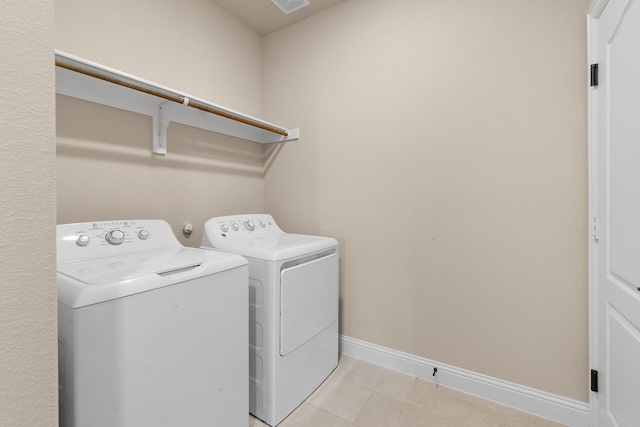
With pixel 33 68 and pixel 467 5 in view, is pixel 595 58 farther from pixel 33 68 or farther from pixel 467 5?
pixel 33 68

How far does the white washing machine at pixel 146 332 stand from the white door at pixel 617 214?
1.41 metres

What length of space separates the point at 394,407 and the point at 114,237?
64.1 inches

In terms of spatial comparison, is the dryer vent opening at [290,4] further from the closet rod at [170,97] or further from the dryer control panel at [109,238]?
the dryer control panel at [109,238]

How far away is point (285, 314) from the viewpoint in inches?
56.1

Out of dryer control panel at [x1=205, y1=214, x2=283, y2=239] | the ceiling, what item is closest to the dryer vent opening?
the ceiling

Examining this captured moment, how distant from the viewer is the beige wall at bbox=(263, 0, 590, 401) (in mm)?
1410

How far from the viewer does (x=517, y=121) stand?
1494 millimetres

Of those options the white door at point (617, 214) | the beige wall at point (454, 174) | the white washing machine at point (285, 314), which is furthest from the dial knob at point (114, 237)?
the white door at point (617, 214)

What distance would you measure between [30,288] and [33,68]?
379mm

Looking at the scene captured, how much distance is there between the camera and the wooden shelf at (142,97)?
1239 mm

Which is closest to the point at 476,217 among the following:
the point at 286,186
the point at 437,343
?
the point at 437,343

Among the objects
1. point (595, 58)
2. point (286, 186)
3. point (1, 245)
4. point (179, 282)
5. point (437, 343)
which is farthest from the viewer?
point (286, 186)

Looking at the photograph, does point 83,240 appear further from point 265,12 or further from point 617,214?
point 617,214

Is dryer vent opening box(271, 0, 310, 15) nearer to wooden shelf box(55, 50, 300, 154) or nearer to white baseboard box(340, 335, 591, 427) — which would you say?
wooden shelf box(55, 50, 300, 154)
